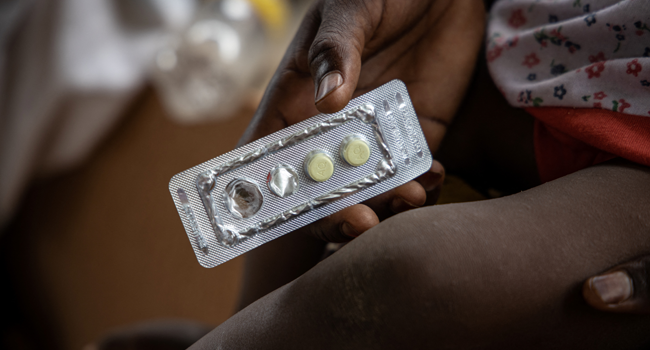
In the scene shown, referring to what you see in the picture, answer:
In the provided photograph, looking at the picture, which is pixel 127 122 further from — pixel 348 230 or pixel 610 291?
pixel 610 291

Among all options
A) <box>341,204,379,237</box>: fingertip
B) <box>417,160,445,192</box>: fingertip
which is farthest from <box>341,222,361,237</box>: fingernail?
<box>417,160,445,192</box>: fingertip

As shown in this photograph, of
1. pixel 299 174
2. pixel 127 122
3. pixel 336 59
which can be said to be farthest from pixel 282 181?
pixel 127 122

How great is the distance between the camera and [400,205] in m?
0.42

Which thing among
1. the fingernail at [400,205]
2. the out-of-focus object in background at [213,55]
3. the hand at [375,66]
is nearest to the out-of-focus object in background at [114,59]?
the out-of-focus object in background at [213,55]

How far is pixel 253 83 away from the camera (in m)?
1.02

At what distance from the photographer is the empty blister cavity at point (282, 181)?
0.41 m

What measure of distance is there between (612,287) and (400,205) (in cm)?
17

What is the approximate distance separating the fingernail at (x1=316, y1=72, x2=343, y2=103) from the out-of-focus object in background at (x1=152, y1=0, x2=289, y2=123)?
641 millimetres

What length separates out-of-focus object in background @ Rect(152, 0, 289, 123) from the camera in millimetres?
988

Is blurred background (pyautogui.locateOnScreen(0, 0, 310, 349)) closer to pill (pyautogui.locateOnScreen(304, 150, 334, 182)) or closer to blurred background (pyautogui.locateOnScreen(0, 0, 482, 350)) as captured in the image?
blurred background (pyautogui.locateOnScreen(0, 0, 482, 350))

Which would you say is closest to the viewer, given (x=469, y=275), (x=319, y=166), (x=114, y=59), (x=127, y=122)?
(x=469, y=275)

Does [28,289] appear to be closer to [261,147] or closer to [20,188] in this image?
[20,188]

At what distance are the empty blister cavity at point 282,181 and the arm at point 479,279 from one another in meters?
0.09

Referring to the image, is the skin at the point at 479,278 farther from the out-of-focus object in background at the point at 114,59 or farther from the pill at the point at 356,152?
the out-of-focus object in background at the point at 114,59
